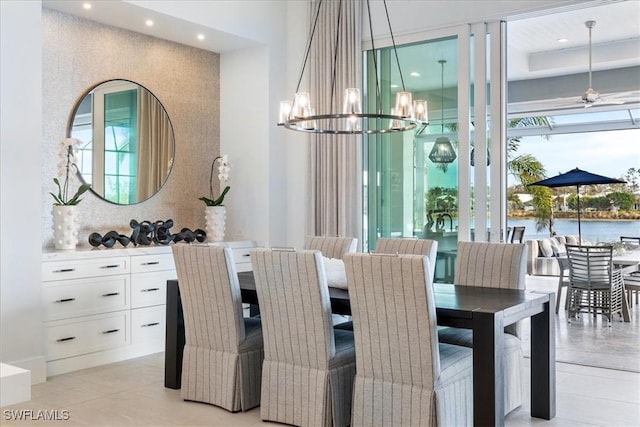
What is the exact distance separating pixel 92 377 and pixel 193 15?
3090 millimetres

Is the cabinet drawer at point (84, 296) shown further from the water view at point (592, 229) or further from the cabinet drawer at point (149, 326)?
the water view at point (592, 229)

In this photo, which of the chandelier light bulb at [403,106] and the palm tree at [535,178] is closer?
the chandelier light bulb at [403,106]

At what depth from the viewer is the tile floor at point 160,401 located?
3641mm

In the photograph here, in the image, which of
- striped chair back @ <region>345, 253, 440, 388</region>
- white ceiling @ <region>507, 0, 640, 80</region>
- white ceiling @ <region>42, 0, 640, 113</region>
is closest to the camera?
striped chair back @ <region>345, 253, 440, 388</region>

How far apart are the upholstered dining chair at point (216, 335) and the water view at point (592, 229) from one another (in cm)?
854

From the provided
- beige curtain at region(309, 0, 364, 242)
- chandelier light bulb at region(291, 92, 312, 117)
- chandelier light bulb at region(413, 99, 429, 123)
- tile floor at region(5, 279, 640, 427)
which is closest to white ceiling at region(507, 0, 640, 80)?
beige curtain at region(309, 0, 364, 242)

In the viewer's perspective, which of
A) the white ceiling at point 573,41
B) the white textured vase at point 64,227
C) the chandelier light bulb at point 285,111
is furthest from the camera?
the white ceiling at point 573,41

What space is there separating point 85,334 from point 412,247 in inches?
100.0

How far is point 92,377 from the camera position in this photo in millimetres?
4570

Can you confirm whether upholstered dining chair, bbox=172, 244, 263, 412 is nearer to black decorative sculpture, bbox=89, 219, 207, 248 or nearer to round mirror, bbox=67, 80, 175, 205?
black decorative sculpture, bbox=89, 219, 207, 248

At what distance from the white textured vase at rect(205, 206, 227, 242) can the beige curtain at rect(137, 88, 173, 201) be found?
1.78 feet

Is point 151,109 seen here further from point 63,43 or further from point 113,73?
point 63,43

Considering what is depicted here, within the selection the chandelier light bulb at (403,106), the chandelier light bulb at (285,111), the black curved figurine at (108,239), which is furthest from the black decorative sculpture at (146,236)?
the chandelier light bulb at (403,106)

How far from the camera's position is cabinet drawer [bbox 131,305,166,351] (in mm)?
5203
